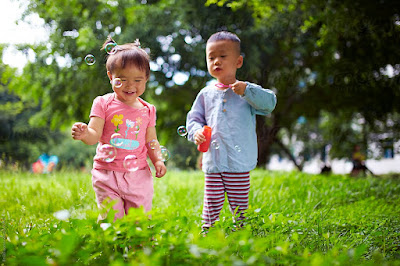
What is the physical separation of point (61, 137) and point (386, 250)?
17187mm

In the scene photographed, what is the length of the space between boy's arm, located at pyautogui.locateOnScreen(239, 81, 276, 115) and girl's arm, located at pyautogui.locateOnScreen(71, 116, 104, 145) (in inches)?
39.8

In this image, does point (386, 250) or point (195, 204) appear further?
point (195, 204)

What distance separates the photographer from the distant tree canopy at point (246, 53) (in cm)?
702

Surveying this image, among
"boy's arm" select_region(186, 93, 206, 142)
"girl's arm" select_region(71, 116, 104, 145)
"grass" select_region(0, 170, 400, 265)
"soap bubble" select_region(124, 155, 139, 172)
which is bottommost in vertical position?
"grass" select_region(0, 170, 400, 265)

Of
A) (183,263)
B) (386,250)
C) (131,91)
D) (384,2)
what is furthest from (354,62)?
(183,263)

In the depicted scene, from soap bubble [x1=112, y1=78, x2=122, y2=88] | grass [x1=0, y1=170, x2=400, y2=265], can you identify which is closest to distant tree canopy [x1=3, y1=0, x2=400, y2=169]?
grass [x1=0, y1=170, x2=400, y2=265]

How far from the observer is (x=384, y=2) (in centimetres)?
642

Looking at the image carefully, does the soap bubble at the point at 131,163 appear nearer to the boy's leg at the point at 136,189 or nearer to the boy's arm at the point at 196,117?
the boy's leg at the point at 136,189

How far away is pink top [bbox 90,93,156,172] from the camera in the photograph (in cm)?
232

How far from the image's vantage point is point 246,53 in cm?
744

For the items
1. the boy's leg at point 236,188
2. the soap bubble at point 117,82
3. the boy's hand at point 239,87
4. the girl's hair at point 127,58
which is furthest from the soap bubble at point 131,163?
the boy's hand at point 239,87

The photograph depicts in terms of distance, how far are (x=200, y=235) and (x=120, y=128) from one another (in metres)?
0.88

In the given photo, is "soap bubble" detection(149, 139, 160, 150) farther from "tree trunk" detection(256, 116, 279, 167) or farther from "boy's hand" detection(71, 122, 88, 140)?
"tree trunk" detection(256, 116, 279, 167)

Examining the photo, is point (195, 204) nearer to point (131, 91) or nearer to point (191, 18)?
point (131, 91)
